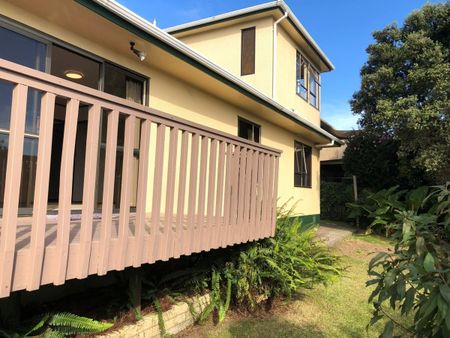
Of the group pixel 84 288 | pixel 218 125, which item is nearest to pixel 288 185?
pixel 218 125

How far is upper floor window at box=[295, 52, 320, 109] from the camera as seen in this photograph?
12891 millimetres

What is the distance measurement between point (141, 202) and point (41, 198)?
0.90 m

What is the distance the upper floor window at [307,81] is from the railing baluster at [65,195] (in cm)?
1088

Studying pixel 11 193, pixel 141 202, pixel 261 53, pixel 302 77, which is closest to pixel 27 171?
pixel 141 202

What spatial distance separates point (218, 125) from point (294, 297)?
142 inches

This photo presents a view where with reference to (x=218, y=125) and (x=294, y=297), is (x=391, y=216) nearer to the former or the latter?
(x=294, y=297)

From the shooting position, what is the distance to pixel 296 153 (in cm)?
1170

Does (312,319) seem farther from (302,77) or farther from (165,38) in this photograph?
(302,77)

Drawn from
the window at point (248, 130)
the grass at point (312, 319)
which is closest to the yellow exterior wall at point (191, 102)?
the window at point (248, 130)

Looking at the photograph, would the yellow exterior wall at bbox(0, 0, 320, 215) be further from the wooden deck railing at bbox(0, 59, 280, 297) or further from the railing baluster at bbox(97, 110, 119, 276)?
the railing baluster at bbox(97, 110, 119, 276)

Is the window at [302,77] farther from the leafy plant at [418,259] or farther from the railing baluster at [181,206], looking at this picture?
the leafy plant at [418,259]

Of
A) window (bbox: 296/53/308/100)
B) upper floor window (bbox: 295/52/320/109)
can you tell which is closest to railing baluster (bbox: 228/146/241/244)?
upper floor window (bbox: 295/52/320/109)

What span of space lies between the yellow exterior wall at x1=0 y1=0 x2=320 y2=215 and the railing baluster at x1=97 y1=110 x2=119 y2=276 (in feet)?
7.40

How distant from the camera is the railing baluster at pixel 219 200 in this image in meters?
4.13
